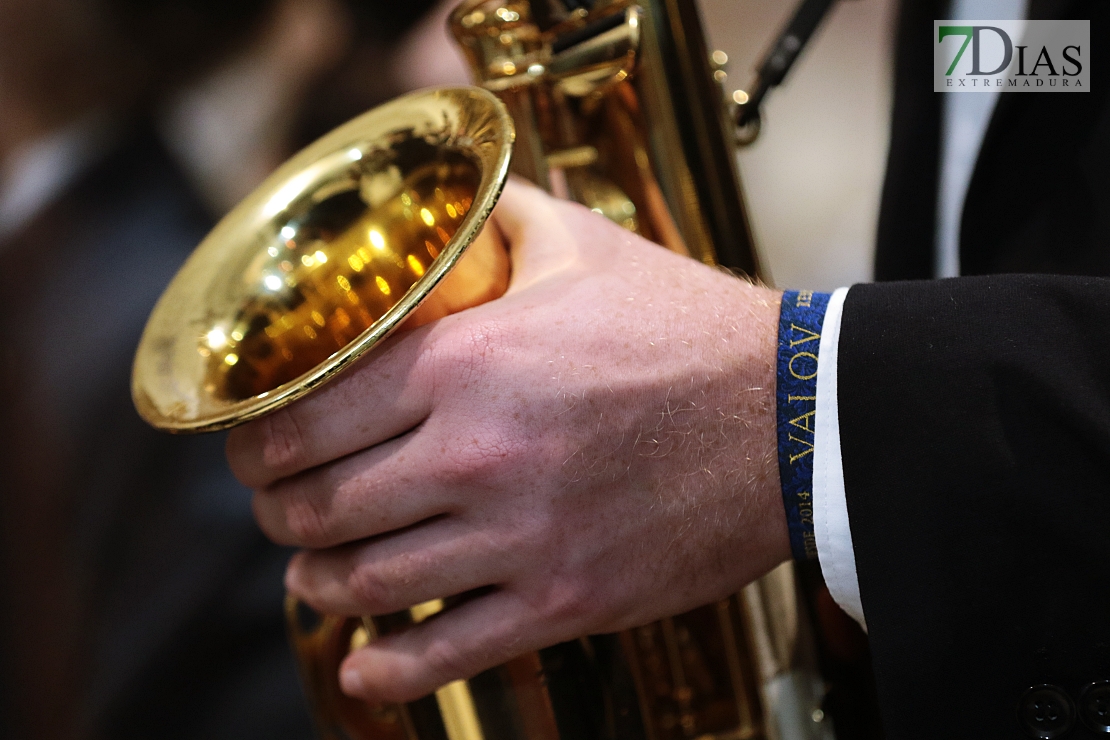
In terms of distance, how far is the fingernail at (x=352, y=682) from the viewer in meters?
0.59

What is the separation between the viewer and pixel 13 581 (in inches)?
45.8

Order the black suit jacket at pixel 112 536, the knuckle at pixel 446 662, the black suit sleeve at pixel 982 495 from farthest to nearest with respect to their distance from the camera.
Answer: the black suit jacket at pixel 112 536 → the knuckle at pixel 446 662 → the black suit sleeve at pixel 982 495

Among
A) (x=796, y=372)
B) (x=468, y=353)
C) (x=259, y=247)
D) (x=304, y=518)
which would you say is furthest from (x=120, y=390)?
(x=796, y=372)

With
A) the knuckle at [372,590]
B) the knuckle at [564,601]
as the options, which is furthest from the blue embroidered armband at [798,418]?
the knuckle at [372,590]

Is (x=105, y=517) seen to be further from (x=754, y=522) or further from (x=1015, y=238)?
(x=1015, y=238)

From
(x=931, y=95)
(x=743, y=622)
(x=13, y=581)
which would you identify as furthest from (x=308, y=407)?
(x=13, y=581)

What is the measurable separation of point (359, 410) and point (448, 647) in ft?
0.55

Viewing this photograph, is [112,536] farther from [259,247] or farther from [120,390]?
[259,247]

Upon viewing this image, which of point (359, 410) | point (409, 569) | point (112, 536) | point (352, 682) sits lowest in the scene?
point (112, 536)

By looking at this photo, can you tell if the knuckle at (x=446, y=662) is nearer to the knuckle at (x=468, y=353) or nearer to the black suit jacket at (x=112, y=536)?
the knuckle at (x=468, y=353)

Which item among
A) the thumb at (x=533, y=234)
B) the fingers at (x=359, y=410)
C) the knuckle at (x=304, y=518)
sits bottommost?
the knuckle at (x=304, y=518)

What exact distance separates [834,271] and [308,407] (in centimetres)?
124

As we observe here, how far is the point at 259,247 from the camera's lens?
0.63 metres

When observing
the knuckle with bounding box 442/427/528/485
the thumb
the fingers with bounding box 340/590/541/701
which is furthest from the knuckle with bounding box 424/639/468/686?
the thumb
